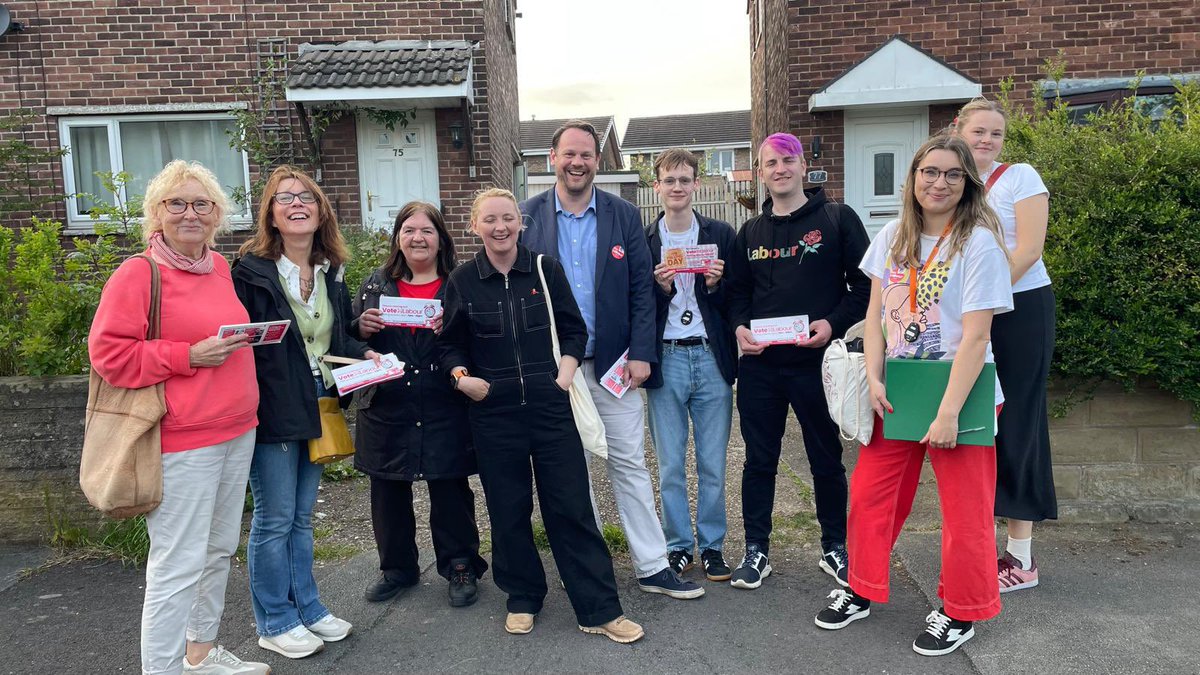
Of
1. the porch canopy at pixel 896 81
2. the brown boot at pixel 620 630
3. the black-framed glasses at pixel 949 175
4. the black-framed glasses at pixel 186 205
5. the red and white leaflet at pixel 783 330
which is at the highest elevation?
the porch canopy at pixel 896 81

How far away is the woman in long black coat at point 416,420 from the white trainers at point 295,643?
542 millimetres

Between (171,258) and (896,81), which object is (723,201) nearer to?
(896,81)

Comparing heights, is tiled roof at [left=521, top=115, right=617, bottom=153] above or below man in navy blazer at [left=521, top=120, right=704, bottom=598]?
above

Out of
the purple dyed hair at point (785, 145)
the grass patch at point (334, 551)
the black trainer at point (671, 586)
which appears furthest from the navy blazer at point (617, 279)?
the grass patch at point (334, 551)

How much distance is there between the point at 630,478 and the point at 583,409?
1.65 ft

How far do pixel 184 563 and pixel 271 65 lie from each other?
839 cm

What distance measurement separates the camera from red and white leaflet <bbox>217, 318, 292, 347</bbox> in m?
3.03

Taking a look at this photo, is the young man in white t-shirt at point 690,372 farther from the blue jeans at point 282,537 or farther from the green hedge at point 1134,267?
the green hedge at point 1134,267

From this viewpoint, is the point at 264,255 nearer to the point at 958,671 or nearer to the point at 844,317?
the point at 844,317

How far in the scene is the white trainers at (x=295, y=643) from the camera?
11.7 feet

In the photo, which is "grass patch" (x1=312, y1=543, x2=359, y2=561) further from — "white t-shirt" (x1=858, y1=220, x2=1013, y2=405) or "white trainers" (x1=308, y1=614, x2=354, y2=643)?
"white t-shirt" (x1=858, y1=220, x2=1013, y2=405)

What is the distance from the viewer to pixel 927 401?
3385mm

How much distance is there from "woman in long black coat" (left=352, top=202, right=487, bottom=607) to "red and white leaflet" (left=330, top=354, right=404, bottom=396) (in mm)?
198

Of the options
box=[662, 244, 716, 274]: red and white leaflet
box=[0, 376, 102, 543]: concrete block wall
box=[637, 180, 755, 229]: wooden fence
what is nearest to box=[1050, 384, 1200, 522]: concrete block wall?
box=[662, 244, 716, 274]: red and white leaflet
